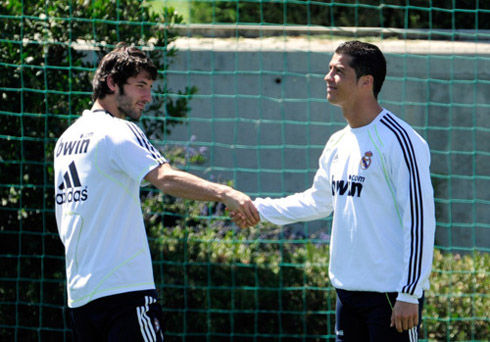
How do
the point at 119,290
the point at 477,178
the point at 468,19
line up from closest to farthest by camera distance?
the point at 119,290
the point at 477,178
the point at 468,19

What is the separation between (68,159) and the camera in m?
4.09

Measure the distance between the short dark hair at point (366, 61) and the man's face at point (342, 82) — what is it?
0.08 ft

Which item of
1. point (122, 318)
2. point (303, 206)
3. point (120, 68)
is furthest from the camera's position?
point (303, 206)

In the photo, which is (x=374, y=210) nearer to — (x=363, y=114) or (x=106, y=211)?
(x=363, y=114)

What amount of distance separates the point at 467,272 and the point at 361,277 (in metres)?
2.54

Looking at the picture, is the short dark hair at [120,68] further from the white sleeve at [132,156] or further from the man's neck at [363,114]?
the man's neck at [363,114]

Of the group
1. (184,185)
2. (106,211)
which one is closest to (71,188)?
(106,211)

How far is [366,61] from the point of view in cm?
430

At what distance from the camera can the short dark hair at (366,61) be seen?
14.1 feet

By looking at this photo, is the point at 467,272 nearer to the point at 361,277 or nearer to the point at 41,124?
the point at 361,277

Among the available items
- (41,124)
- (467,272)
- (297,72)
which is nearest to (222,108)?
(297,72)

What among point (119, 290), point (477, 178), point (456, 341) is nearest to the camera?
point (119, 290)

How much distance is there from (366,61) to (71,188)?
1476 millimetres

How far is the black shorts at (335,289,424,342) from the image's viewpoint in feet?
13.3
